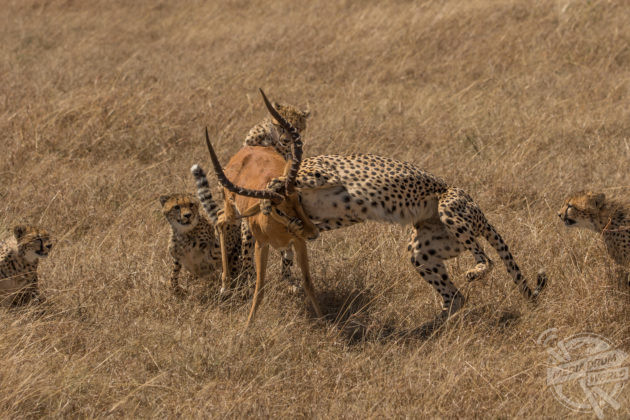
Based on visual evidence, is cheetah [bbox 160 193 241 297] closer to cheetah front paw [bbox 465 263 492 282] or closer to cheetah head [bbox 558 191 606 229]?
cheetah front paw [bbox 465 263 492 282]

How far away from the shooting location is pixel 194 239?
18.4 ft

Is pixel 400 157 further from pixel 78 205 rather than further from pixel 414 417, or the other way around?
pixel 414 417

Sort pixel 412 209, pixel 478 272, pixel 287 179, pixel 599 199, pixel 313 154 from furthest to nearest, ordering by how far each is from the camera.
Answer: pixel 313 154
pixel 599 199
pixel 412 209
pixel 478 272
pixel 287 179

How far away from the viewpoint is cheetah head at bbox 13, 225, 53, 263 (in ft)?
16.9

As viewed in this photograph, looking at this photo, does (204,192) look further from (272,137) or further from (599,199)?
(599,199)

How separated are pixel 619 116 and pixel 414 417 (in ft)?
19.6

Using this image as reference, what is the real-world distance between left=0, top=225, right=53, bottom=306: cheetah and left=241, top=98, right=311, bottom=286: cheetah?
1.33 meters

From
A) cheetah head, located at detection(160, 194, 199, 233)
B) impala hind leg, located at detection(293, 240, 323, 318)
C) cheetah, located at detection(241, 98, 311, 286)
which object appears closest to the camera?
impala hind leg, located at detection(293, 240, 323, 318)

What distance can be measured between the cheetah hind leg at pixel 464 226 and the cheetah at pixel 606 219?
837 mm

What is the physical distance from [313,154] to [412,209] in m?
3.23
